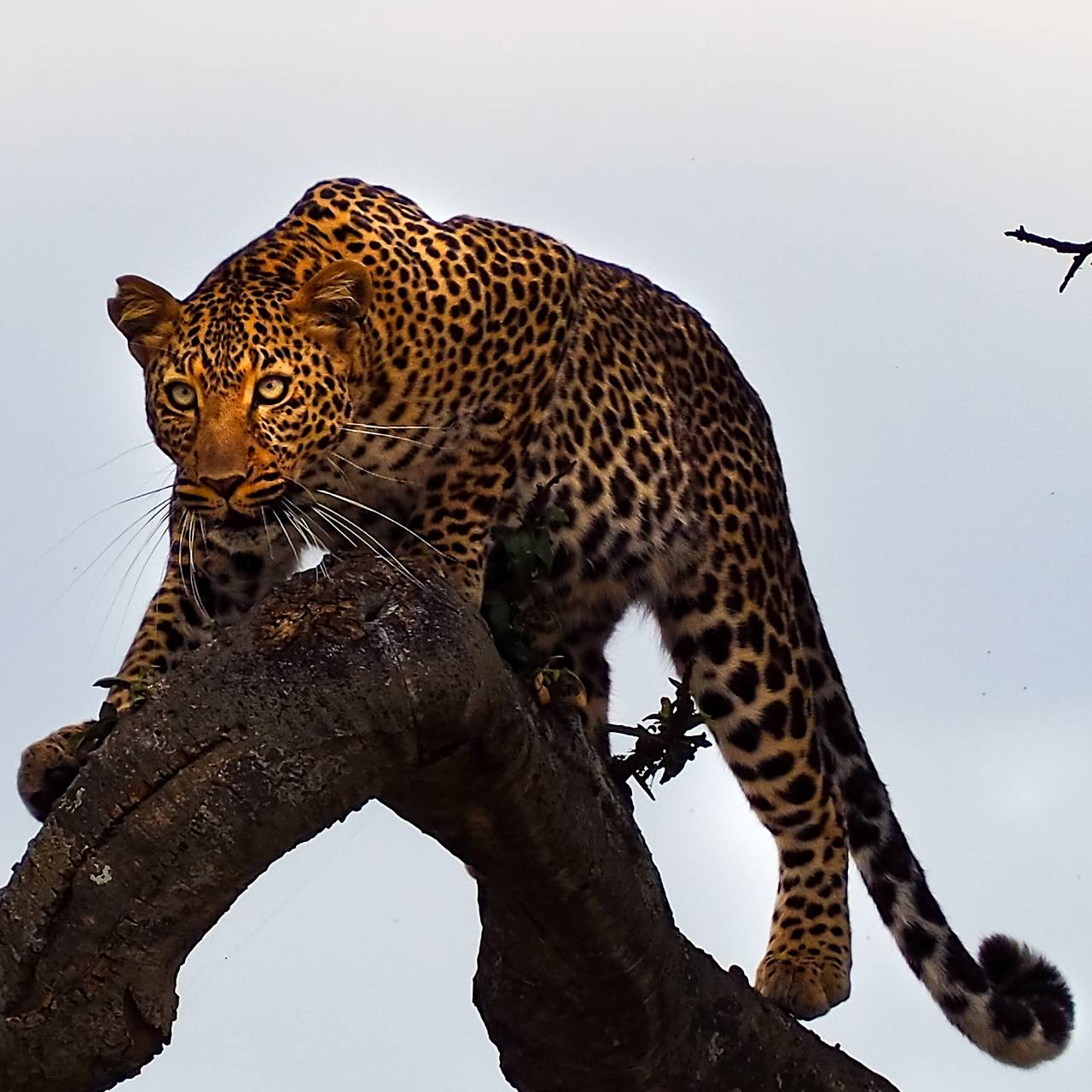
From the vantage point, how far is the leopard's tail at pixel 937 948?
11.3 meters

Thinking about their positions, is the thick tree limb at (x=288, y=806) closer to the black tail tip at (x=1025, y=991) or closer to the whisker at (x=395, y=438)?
the whisker at (x=395, y=438)

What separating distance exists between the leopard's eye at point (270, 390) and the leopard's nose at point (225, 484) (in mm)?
425

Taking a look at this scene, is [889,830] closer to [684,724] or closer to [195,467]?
[684,724]

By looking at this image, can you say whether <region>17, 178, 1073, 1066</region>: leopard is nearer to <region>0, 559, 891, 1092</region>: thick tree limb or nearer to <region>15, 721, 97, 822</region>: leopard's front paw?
<region>15, 721, 97, 822</region>: leopard's front paw

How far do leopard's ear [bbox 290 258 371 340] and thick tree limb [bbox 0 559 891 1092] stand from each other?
2.23m

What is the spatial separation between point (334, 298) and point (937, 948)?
4.50 m

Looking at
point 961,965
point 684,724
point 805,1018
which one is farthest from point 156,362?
point 961,965

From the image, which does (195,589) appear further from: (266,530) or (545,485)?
(545,485)

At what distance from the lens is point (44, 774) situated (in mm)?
9070

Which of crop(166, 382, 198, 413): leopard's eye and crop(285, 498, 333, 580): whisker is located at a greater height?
crop(166, 382, 198, 413): leopard's eye

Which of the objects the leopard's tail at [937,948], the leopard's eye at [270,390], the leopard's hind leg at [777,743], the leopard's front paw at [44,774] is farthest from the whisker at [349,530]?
the leopard's tail at [937,948]

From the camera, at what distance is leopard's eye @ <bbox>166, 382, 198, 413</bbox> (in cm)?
912

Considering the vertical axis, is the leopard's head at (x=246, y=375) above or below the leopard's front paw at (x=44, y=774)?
above

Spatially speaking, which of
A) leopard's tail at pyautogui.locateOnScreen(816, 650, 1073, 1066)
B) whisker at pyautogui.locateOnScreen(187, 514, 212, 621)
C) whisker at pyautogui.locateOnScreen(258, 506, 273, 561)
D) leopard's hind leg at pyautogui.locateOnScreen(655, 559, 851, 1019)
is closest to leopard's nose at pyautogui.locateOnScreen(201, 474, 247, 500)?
whisker at pyautogui.locateOnScreen(258, 506, 273, 561)
